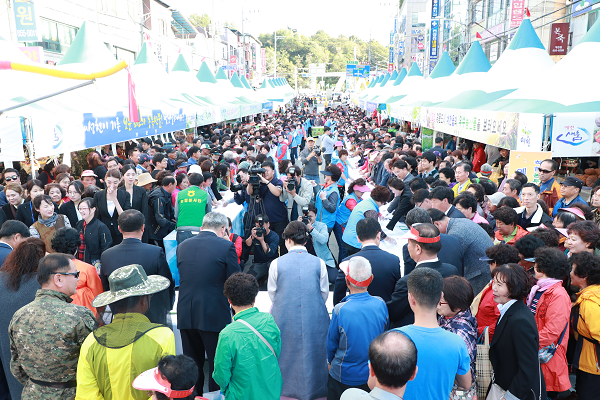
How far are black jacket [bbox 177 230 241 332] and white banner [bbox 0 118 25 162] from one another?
371 centimetres

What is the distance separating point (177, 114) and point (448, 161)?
8.37 meters

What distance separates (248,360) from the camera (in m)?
2.83

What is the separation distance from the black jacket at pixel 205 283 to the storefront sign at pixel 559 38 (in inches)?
741

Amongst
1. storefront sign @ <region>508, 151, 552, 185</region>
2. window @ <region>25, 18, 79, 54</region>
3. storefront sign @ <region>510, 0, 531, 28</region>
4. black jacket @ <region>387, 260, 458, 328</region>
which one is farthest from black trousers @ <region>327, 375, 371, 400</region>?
window @ <region>25, 18, 79, 54</region>

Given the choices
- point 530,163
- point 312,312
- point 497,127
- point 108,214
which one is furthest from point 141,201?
point 497,127

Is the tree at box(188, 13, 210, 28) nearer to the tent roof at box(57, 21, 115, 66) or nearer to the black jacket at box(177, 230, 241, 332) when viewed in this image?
the tent roof at box(57, 21, 115, 66)

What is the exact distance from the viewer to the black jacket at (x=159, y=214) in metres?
6.16

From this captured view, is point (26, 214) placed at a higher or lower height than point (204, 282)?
higher

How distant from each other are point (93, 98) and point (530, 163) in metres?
8.90

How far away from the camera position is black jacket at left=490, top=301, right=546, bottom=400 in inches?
109

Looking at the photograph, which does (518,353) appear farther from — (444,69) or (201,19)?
(201,19)

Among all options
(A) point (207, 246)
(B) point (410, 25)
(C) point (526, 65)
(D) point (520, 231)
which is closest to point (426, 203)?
(D) point (520, 231)

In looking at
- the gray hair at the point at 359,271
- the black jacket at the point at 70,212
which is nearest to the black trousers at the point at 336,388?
the gray hair at the point at 359,271

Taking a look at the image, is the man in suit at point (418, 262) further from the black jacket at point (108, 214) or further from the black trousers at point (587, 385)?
the black jacket at point (108, 214)
